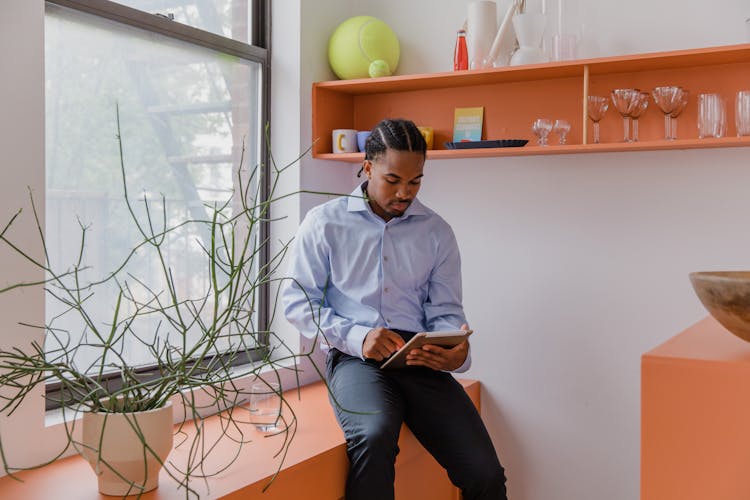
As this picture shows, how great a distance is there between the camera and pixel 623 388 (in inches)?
117

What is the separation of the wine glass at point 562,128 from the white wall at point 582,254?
0.54 ft

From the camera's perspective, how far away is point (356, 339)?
249 centimetres

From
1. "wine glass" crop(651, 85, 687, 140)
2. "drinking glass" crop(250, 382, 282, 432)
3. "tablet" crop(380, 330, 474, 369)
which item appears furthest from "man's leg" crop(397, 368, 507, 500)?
"wine glass" crop(651, 85, 687, 140)

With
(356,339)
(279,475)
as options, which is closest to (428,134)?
(356,339)

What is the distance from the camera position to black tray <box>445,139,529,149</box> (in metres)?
2.89

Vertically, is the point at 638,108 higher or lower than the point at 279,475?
higher

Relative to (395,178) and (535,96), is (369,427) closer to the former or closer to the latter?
(395,178)

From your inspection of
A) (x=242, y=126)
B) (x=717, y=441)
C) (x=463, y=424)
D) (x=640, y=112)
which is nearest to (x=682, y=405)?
(x=717, y=441)

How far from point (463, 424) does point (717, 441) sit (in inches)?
48.1

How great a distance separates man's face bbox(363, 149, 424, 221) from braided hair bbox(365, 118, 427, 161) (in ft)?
0.06

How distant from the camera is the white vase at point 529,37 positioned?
9.57ft

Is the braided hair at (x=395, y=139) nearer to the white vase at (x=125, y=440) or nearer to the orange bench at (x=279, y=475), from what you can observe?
the orange bench at (x=279, y=475)

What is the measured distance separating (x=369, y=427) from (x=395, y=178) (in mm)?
783

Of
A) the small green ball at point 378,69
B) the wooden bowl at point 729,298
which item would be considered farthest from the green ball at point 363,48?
the wooden bowl at point 729,298
